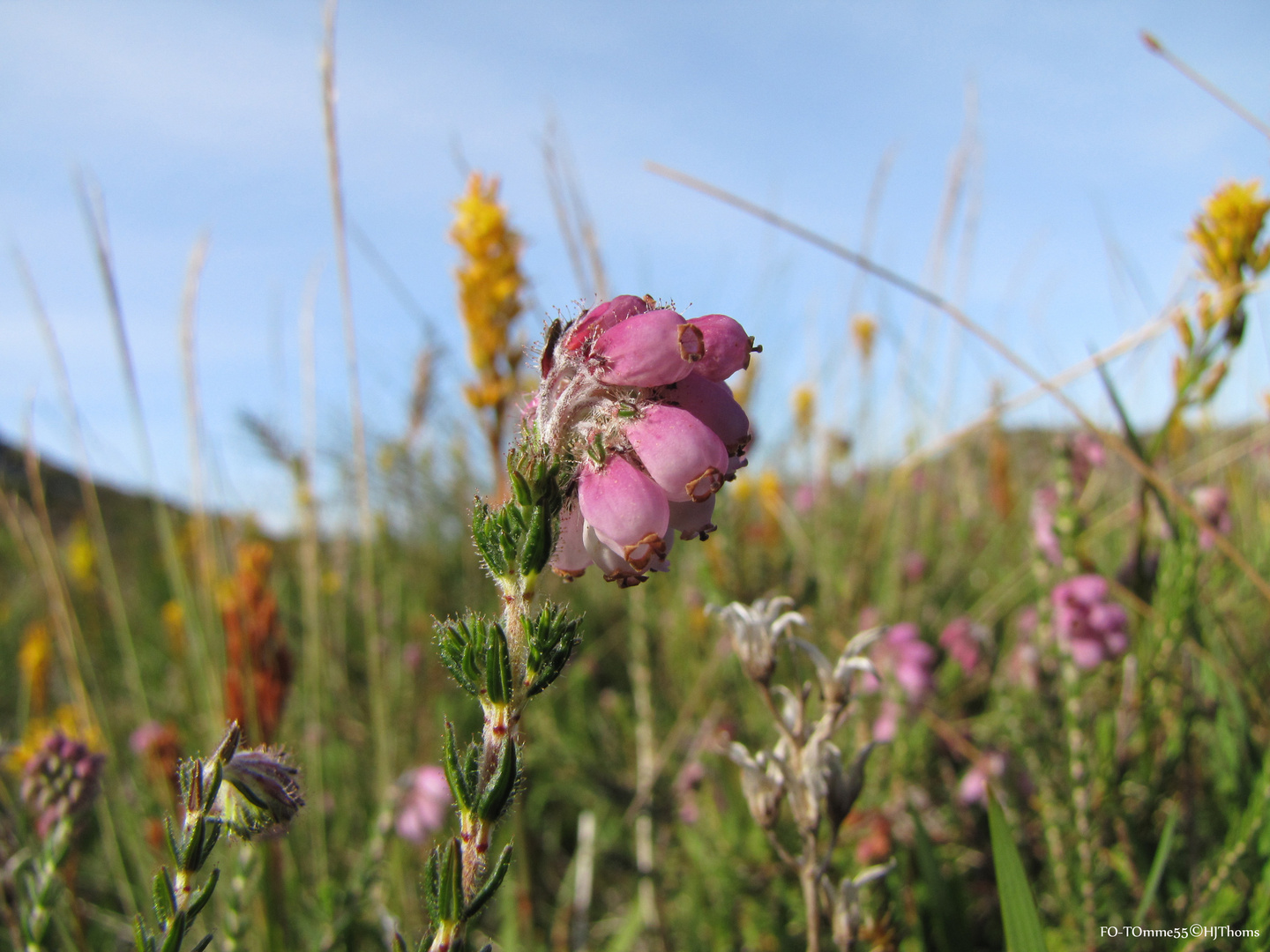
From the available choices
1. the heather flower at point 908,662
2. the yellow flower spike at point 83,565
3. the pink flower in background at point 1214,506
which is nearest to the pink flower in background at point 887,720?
the heather flower at point 908,662

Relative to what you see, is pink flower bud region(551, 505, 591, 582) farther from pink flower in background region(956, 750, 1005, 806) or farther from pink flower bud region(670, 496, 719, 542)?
pink flower in background region(956, 750, 1005, 806)

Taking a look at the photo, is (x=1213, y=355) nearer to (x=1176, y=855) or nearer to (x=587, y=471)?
(x=1176, y=855)

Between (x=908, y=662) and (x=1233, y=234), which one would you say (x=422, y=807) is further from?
(x=1233, y=234)

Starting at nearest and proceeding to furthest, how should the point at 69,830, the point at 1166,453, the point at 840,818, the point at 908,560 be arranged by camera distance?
the point at 840,818, the point at 69,830, the point at 1166,453, the point at 908,560

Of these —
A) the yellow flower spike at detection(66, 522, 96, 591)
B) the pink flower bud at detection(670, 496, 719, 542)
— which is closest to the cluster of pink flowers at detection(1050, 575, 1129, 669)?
the pink flower bud at detection(670, 496, 719, 542)

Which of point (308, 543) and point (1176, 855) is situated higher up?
point (308, 543)

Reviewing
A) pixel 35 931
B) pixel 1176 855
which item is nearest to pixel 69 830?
pixel 35 931

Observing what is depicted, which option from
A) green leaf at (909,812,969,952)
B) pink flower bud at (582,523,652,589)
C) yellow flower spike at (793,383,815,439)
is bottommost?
green leaf at (909,812,969,952)
